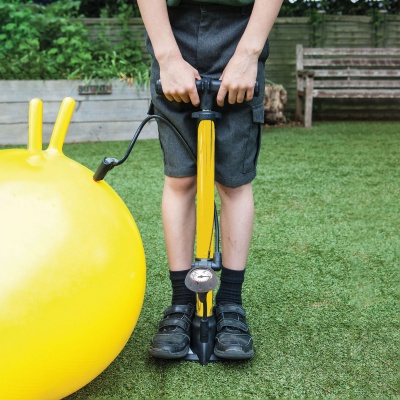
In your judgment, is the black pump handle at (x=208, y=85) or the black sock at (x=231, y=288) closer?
the black pump handle at (x=208, y=85)

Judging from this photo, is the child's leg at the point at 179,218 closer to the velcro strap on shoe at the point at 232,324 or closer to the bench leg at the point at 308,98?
the velcro strap on shoe at the point at 232,324

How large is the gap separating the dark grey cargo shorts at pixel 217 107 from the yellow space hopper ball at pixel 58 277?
1.08 ft

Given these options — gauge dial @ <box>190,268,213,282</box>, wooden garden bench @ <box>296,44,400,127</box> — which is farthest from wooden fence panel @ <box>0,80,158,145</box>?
gauge dial @ <box>190,268,213,282</box>

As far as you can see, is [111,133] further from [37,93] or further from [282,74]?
[282,74]

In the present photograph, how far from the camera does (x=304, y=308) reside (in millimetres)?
1806

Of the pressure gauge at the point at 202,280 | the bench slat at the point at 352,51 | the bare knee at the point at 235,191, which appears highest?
the bench slat at the point at 352,51

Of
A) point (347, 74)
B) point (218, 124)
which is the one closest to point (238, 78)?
point (218, 124)

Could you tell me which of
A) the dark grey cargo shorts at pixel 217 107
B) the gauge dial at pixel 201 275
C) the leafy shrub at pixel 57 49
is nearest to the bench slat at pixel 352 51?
the leafy shrub at pixel 57 49

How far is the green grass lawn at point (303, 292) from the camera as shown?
54.4 inches

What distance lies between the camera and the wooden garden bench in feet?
19.7

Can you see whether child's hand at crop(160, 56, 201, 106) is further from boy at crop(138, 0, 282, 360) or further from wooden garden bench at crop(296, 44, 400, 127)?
wooden garden bench at crop(296, 44, 400, 127)

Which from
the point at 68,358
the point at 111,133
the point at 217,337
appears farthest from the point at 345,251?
the point at 111,133

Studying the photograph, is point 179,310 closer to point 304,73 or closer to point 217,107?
point 217,107

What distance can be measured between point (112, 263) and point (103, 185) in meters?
0.22
